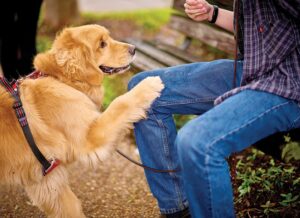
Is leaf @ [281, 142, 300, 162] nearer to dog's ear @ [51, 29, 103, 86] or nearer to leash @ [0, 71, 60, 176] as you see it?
dog's ear @ [51, 29, 103, 86]

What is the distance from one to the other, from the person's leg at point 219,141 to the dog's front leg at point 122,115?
0.56 m

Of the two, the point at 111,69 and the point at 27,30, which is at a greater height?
the point at 111,69

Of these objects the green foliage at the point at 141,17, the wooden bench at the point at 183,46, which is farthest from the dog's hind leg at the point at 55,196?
the green foliage at the point at 141,17

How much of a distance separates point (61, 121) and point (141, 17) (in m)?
6.23

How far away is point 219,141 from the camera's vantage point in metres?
1.92

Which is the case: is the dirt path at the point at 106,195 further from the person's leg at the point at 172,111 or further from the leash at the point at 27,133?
the leash at the point at 27,133

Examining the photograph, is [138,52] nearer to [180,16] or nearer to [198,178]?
[180,16]

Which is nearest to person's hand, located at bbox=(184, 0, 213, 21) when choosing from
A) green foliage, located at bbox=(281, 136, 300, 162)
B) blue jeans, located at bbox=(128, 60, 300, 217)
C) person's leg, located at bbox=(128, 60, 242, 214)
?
person's leg, located at bbox=(128, 60, 242, 214)

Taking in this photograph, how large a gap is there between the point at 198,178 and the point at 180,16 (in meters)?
3.22

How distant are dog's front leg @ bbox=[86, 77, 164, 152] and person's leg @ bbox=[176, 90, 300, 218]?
0.56 meters

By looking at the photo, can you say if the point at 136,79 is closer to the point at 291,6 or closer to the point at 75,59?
the point at 75,59

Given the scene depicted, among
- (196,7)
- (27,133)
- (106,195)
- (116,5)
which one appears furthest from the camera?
(116,5)

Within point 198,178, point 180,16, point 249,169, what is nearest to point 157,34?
point 180,16

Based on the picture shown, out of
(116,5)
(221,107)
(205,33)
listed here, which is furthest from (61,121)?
(116,5)
